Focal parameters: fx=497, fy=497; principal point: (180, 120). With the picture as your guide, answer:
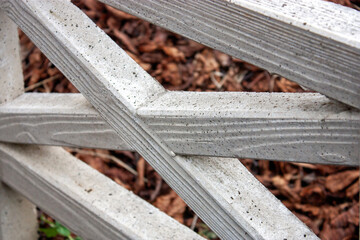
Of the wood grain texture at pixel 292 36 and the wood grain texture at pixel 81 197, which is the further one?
the wood grain texture at pixel 81 197

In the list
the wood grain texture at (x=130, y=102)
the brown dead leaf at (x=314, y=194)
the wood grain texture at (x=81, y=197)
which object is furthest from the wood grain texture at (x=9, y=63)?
the brown dead leaf at (x=314, y=194)

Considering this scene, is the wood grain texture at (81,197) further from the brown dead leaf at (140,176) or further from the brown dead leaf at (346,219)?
the brown dead leaf at (346,219)

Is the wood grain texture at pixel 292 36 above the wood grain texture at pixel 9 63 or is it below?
above

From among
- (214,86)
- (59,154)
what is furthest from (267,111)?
(214,86)

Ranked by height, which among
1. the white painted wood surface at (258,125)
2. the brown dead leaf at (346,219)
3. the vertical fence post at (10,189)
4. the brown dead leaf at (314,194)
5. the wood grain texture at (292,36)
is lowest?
the brown dead leaf at (346,219)

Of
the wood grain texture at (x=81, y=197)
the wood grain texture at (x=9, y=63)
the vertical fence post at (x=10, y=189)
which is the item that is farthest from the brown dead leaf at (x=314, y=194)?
the wood grain texture at (x=9, y=63)

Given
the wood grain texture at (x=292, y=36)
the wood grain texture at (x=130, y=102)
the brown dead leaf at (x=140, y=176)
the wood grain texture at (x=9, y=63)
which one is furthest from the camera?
the brown dead leaf at (x=140, y=176)


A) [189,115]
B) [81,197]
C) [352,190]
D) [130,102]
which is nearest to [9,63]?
[81,197]

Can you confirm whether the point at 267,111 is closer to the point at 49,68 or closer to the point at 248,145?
the point at 248,145

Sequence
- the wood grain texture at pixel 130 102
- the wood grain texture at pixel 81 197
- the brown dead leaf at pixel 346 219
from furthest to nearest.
→ the brown dead leaf at pixel 346 219 → the wood grain texture at pixel 81 197 → the wood grain texture at pixel 130 102
